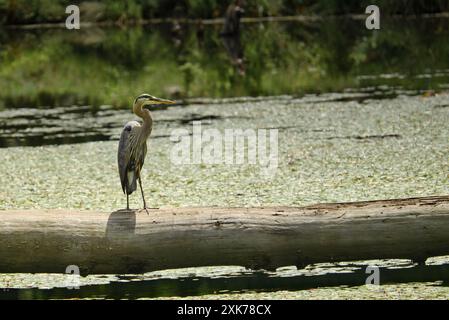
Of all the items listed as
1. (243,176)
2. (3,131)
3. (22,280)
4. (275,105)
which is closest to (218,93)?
(275,105)

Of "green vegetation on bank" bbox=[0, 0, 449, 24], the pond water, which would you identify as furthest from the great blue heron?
"green vegetation on bank" bbox=[0, 0, 449, 24]

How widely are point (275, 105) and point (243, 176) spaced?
5185 mm

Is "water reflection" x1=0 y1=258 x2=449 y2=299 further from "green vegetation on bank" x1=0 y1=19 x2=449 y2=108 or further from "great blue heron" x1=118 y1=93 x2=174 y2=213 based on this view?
"green vegetation on bank" x1=0 y1=19 x2=449 y2=108

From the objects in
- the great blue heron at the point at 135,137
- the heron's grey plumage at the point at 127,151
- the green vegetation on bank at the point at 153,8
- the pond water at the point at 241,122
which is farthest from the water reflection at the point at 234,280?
the green vegetation on bank at the point at 153,8

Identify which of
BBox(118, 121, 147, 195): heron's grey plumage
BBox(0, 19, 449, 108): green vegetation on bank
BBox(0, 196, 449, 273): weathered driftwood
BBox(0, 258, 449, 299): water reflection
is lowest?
BBox(0, 258, 449, 299): water reflection

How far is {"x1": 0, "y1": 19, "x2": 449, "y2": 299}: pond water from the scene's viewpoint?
20.7ft

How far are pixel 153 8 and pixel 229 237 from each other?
98.5ft

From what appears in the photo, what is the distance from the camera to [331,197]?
27.2 ft

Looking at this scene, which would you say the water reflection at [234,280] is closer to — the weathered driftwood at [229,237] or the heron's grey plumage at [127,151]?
the weathered driftwood at [229,237]

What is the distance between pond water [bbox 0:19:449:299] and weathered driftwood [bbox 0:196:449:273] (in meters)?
0.20

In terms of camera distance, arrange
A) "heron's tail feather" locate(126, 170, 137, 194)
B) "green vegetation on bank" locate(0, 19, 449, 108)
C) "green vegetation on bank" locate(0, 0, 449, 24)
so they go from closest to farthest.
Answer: "heron's tail feather" locate(126, 170, 137, 194) → "green vegetation on bank" locate(0, 19, 449, 108) → "green vegetation on bank" locate(0, 0, 449, 24)

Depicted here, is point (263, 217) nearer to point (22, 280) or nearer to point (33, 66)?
point (22, 280)

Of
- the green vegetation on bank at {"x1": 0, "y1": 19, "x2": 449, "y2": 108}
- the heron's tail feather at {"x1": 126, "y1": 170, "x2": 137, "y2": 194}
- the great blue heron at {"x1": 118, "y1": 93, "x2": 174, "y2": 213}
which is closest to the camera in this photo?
the great blue heron at {"x1": 118, "y1": 93, "x2": 174, "y2": 213}

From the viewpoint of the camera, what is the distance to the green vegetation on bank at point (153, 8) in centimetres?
3306
